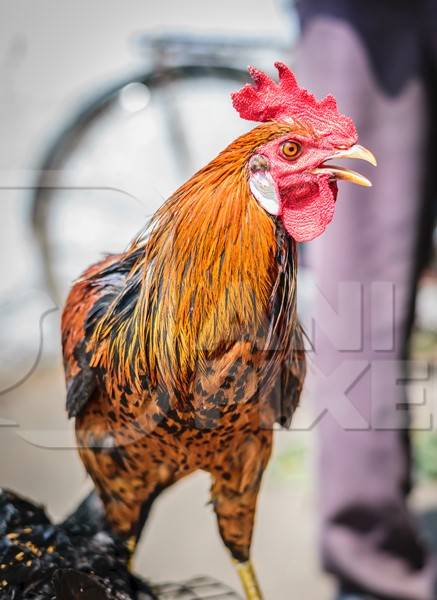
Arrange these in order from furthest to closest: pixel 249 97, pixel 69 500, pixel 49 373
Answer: pixel 49 373, pixel 69 500, pixel 249 97

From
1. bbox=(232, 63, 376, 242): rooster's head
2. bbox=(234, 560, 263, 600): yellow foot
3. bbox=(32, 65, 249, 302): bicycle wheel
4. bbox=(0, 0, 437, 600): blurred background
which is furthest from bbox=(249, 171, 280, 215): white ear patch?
bbox=(32, 65, 249, 302): bicycle wheel

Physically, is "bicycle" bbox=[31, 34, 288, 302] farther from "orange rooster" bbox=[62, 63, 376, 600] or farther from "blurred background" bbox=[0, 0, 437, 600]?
"orange rooster" bbox=[62, 63, 376, 600]

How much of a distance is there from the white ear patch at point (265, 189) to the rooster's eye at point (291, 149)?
0.03m

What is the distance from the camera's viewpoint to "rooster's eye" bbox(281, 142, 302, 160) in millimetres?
826

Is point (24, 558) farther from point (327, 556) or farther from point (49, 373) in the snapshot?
point (49, 373)

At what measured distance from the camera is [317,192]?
860mm

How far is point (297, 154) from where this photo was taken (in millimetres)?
832

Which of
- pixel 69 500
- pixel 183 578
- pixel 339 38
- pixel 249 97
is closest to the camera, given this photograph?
pixel 249 97

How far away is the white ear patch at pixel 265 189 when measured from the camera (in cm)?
83

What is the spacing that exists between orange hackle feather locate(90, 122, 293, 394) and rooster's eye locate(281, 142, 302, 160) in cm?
2

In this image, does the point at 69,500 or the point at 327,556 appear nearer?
the point at 327,556

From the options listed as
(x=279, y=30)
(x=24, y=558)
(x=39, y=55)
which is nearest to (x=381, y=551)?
(x=24, y=558)

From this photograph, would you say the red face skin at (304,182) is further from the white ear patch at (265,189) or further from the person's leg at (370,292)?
the person's leg at (370,292)

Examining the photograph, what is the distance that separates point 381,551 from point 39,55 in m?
2.33
